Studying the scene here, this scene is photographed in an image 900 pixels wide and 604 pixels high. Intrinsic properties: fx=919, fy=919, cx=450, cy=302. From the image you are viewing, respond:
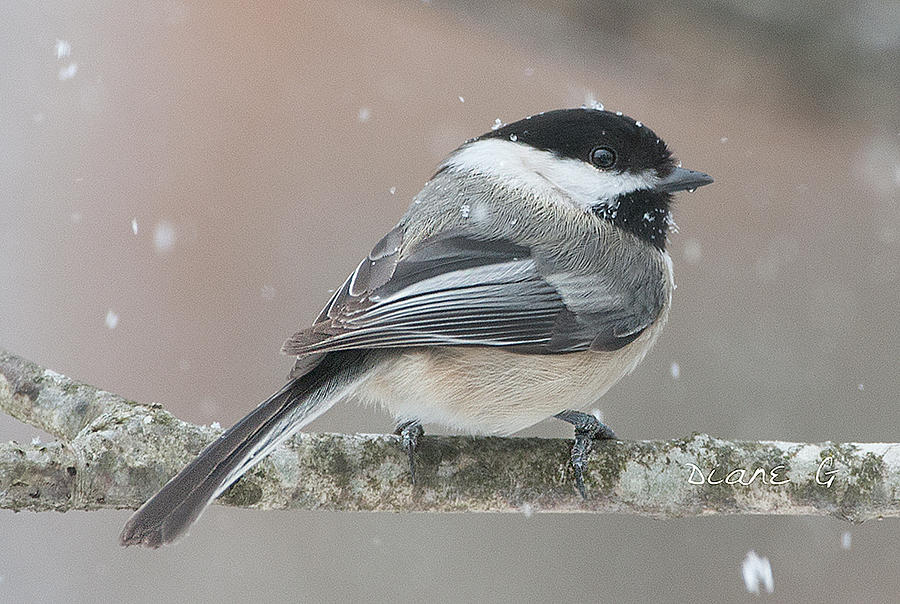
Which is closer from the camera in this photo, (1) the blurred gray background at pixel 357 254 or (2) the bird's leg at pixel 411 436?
(2) the bird's leg at pixel 411 436

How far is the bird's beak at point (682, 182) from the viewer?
210cm

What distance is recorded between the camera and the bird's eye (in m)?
2.08

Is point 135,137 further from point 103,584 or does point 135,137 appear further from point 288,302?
point 103,584

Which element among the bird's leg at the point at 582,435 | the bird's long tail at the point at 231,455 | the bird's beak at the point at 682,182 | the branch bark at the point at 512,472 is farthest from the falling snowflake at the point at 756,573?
the bird's long tail at the point at 231,455

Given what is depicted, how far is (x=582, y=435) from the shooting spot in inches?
73.5

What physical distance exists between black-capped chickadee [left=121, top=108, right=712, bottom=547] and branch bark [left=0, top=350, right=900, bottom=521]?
0.06 meters

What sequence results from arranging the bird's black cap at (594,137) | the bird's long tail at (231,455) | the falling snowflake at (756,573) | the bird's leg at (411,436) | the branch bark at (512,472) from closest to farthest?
the bird's long tail at (231,455) < the branch bark at (512,472) < the bird's leg at (411,436) < the bird's black cap at (594,137) < the falling snowflake at (756,573)

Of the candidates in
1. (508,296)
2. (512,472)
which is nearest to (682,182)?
(508,296)

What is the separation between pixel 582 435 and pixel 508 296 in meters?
0.32

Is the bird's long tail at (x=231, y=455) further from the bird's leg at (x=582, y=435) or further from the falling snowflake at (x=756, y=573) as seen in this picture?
the falling snowflake at (x=756, y=573)

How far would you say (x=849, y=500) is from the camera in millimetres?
1759

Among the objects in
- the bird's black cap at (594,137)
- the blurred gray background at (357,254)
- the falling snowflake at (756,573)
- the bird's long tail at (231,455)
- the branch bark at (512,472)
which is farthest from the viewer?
the blurred gray background at (357,254)

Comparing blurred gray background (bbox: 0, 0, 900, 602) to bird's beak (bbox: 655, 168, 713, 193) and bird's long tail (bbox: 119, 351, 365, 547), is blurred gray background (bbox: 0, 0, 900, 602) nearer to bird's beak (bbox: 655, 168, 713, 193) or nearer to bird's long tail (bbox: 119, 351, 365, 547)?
bird's beak (bbox: 655, 168, 713, 193)

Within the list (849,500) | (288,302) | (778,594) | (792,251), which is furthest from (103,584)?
(792,251)
